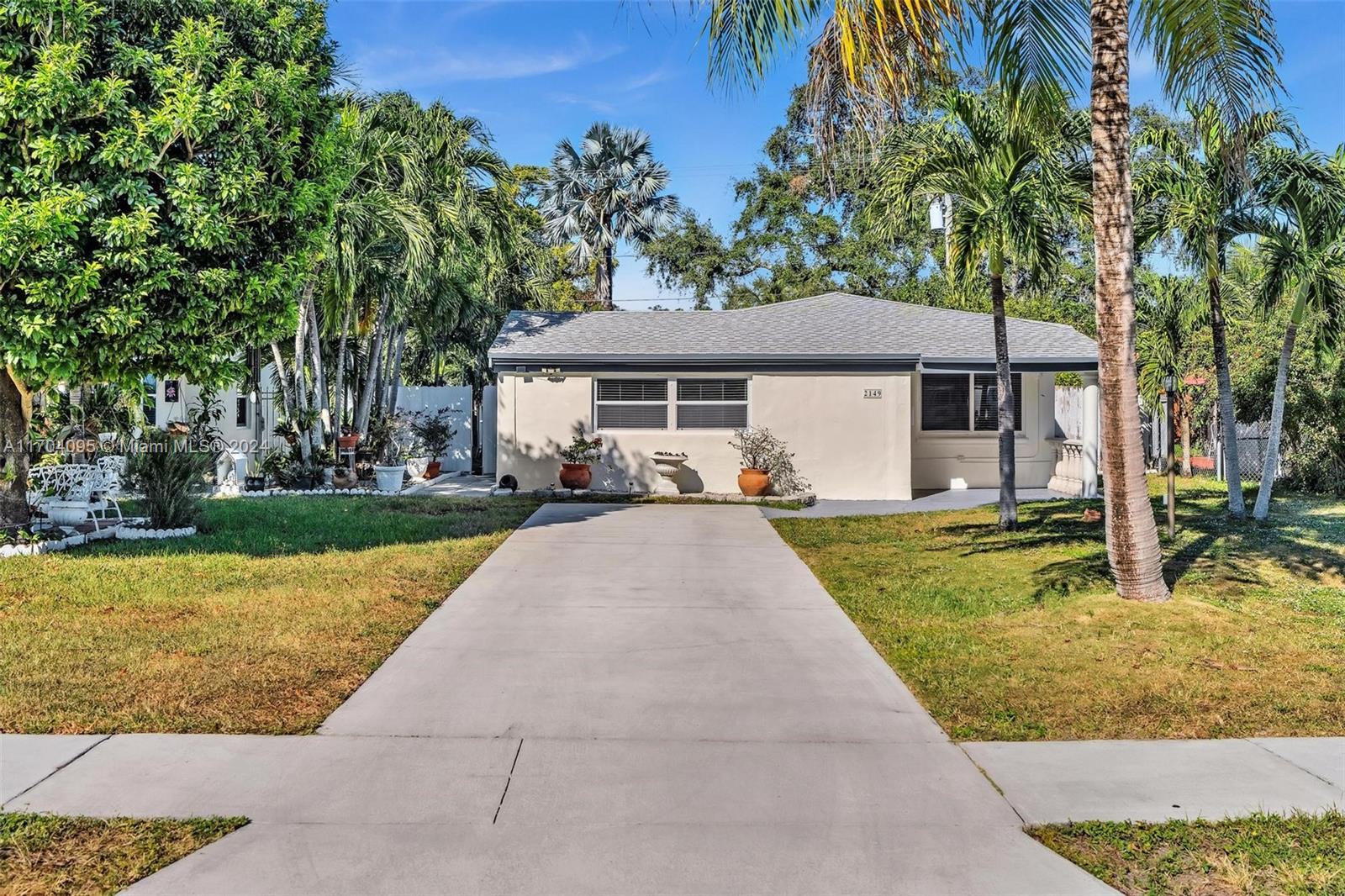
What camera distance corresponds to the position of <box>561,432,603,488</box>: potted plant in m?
15.9

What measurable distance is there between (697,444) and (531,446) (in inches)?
123

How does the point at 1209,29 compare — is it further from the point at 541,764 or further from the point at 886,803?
the point at 541,764

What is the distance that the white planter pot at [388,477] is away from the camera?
54.3ft

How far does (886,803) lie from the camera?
156 inches

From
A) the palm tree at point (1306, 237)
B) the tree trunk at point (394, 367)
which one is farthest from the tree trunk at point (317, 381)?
the palm tree at point (1306, 237)

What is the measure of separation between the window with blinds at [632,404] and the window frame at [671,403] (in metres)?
0.02

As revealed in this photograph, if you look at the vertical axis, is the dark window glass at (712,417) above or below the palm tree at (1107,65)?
below

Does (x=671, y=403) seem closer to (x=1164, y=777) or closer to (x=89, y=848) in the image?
(x=1164, y=777)

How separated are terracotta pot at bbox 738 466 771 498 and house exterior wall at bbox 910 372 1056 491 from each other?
11.1 ft

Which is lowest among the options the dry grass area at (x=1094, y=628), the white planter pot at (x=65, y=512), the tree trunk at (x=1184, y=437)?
the dry grass area at (x=1094, y=628)

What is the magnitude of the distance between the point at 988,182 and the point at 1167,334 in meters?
9.51

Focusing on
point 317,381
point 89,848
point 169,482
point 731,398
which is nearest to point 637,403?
point 731,398

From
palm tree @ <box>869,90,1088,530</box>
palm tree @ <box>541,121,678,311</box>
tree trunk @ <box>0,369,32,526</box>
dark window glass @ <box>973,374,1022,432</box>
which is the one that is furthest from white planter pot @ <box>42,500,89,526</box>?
palm tree @ <box>541,121,678,311</box>

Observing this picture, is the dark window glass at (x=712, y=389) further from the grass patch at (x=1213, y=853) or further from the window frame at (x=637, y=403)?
the grass patch at (x=1213, y=853)
